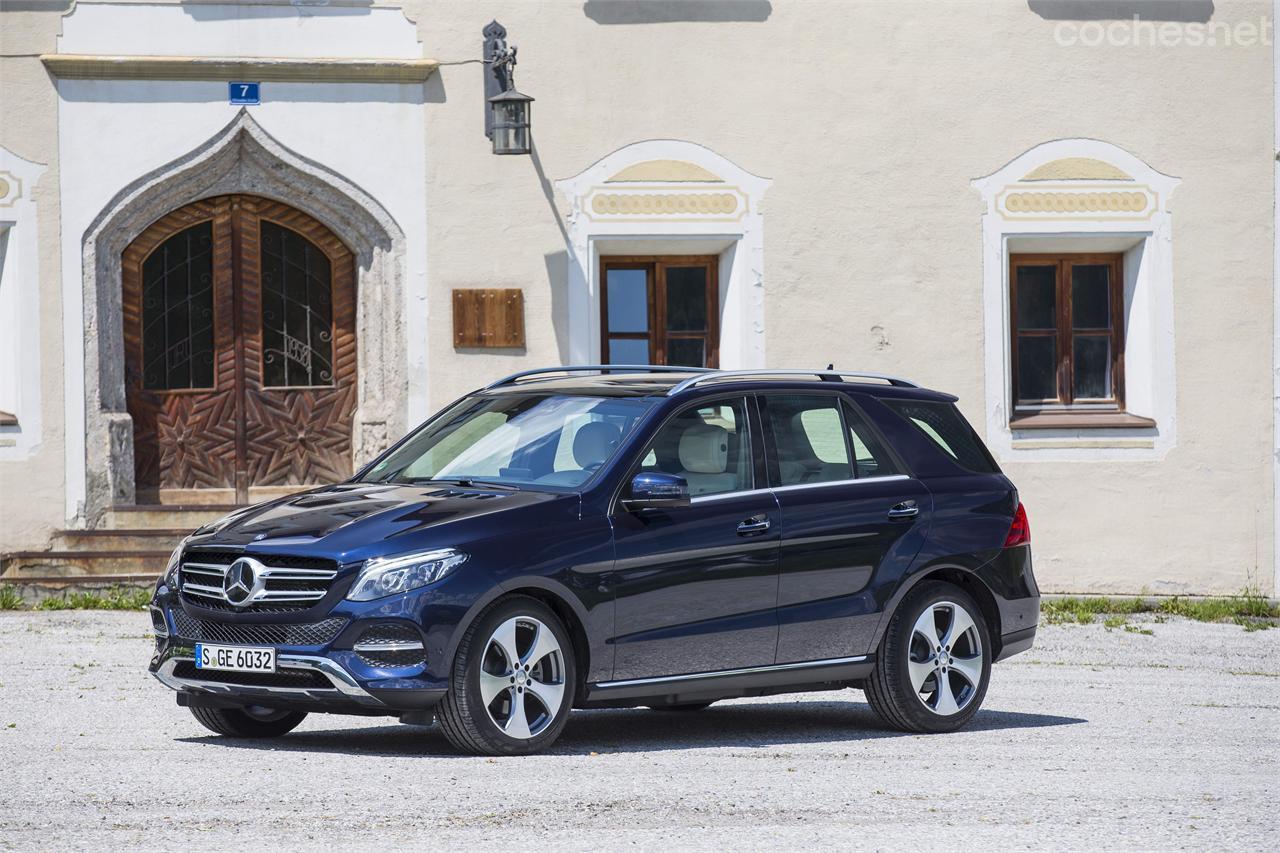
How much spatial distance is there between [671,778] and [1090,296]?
1080cm

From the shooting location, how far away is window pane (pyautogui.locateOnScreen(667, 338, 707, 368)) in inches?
665

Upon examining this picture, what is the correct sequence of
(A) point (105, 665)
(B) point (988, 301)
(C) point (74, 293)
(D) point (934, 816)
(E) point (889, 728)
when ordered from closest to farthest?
(D) point (934, 816)
(E) point (889, 728)
(A) point (105, 665)
(C) point (74, 293)
(B) point (988, 301)

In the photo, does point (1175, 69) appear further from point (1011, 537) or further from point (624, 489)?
point (624, 489)

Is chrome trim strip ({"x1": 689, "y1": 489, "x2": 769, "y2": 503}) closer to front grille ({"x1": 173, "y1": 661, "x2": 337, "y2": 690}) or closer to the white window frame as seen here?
front grille ({"x1": 173, "y1": 661, "x2": 337, "y2": 690})

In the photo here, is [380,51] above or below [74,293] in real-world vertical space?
above

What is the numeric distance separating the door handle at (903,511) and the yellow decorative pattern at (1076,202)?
307 inches

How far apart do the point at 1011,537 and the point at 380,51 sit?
8157 mm

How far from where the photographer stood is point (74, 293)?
1561 centimetres

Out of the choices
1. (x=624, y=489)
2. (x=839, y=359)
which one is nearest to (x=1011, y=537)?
(x=624, y=489)

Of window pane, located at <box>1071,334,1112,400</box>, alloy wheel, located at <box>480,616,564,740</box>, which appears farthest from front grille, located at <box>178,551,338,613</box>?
window pane, located at <box>1071,334,1112,400</box>

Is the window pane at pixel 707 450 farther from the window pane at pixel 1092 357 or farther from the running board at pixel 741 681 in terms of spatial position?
the window pane at pixel 1092 357

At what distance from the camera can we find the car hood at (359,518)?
788 centimetres

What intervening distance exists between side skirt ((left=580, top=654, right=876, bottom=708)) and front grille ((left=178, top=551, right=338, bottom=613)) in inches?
49.8

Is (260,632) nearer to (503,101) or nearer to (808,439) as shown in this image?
(808,439)
